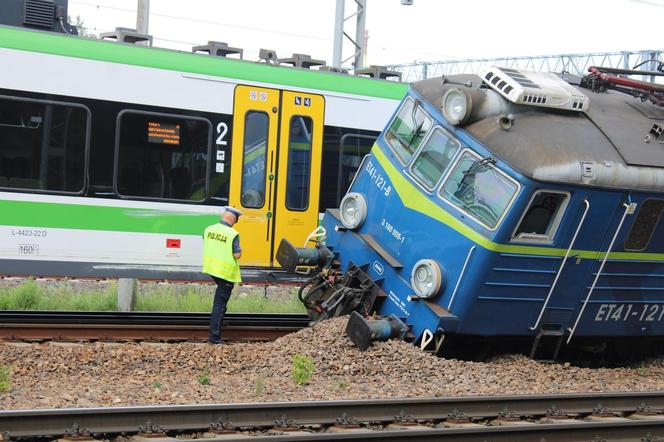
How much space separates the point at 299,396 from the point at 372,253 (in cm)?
233

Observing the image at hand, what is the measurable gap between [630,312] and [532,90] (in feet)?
8.79

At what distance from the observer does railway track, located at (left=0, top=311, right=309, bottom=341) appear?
392 inches

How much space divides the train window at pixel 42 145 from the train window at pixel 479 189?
5.66 metres

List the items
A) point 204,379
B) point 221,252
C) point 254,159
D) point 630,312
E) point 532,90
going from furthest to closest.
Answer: point 254,159, point 221,252, point 630,312, point 532,90, point 204,379

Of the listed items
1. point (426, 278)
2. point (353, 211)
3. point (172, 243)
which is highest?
point (353, 211)

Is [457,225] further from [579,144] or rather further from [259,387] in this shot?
[259,387]

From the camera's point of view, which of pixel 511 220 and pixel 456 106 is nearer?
pixel 511 220

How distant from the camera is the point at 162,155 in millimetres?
12875

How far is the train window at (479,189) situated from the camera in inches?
332

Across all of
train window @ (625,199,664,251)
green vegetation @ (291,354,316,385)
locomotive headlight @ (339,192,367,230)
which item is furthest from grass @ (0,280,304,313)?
train window @ (625,199,664,251)

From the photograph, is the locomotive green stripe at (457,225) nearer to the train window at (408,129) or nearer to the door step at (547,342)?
the train window at (408,129)

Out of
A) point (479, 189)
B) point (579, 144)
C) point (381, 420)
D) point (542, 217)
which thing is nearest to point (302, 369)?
point (381, 420)

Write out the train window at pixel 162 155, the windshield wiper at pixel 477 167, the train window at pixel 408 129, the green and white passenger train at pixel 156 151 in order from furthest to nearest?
the train window at pixel 162 155 → the green and white passenger train at pixel 156 151 → the train window at pixel 408 129 → the windshield wiper at pixel 477 167

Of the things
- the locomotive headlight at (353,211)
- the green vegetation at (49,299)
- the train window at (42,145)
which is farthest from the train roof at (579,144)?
the green vegetation at (49,299)
